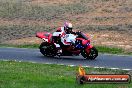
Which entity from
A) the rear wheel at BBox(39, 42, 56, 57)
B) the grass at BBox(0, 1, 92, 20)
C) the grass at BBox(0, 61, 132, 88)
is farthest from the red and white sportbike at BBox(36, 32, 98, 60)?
the grass at BBox(0, 1, 92, 20)

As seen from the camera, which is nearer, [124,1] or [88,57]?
[88,57]

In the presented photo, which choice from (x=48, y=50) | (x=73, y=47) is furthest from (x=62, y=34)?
(x=48, y=50)

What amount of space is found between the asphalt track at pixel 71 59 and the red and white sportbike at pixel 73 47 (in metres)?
0.31

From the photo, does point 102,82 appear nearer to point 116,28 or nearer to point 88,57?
point 88,57

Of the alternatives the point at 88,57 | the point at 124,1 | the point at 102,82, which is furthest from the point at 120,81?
the point at 124,1

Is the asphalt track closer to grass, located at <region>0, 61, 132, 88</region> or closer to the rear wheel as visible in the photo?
the rear wheel

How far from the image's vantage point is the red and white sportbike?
899 inches

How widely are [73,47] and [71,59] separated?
23.0 inches

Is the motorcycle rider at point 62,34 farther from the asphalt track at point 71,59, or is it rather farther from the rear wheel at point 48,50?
the asphalt track at point 71,59

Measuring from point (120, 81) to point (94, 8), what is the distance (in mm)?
30186

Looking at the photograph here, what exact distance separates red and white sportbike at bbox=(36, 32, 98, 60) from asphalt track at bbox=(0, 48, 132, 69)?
31 centimetres

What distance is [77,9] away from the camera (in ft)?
139

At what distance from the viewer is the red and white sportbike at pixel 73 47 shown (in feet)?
74.9

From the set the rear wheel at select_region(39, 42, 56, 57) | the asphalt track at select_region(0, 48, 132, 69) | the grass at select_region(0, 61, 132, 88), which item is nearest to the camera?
the grass at select_region(0, 61, 132, 88)
